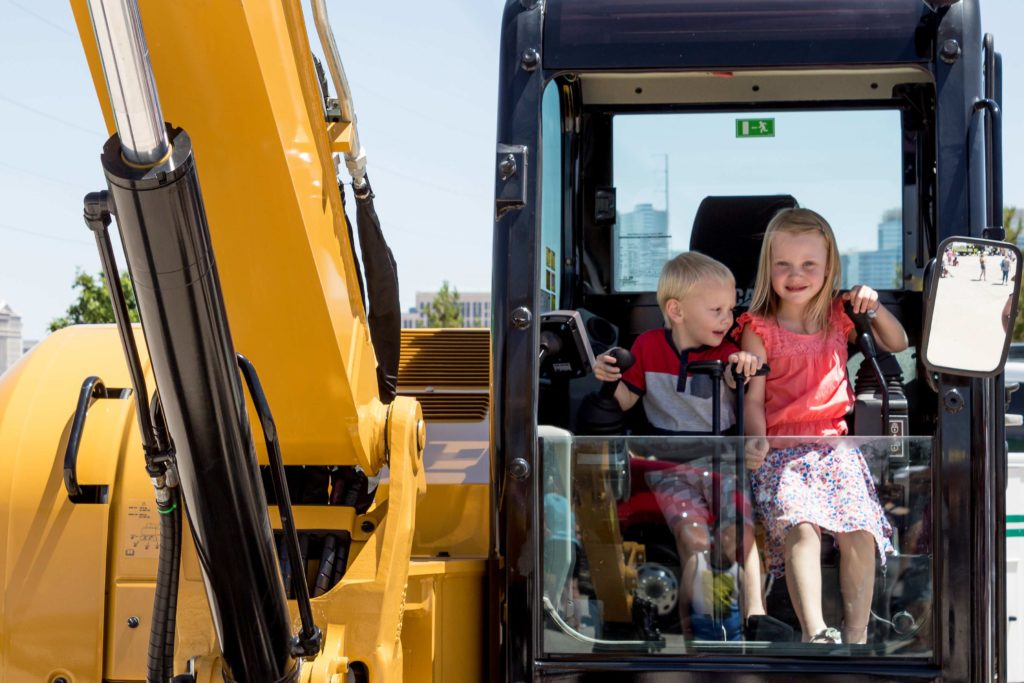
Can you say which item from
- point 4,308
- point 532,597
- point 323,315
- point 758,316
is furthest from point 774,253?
point 4,308

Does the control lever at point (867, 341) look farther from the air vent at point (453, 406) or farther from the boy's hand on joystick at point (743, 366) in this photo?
the air vent at point (453, 406)

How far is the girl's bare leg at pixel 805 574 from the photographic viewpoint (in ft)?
8.49

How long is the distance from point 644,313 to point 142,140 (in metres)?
2.26

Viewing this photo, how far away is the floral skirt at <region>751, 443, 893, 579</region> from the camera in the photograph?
103 inches

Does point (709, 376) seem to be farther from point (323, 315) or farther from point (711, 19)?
point (323, 315)

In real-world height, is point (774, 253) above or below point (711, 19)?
below

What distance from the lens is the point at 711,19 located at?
2621mm

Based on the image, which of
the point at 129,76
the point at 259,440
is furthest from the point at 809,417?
the point at 129,76

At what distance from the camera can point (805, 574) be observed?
259 centimetres

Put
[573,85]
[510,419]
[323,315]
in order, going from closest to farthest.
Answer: [323,315], [510,419], [573,85]

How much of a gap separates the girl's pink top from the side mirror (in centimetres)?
43

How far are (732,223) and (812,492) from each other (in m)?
1.17

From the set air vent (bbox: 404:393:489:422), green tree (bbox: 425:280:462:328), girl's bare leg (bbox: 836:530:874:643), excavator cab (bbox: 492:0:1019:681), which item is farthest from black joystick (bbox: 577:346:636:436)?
green tree (bbox: 425:280:462:328)

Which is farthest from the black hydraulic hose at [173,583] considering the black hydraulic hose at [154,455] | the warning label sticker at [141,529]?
the warning label sticker at [141,529]
